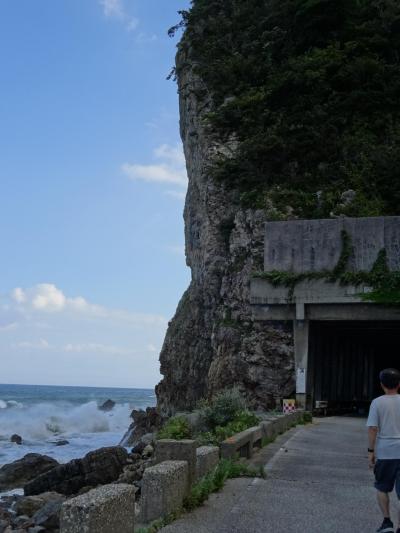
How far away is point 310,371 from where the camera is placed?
2717 cm

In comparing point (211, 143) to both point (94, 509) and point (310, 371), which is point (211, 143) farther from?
point (94, 509)

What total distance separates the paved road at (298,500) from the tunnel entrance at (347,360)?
557 inches

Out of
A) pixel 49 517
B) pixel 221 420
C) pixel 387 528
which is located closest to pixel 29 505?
pixel 49 517

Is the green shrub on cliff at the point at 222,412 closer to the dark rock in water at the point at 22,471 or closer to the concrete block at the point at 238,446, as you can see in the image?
the concrete block at the point at 238,446

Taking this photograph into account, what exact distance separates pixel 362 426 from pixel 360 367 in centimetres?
1330

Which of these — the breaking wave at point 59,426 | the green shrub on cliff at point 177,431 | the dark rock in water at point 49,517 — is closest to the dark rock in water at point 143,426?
the breaking wave at point 59,426

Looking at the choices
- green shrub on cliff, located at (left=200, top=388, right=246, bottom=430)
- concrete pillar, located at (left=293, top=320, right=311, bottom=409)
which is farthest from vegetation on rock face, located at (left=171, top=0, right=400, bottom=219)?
green shrub on cliff, located at (left=200, top=388, right=246, bottom=430)

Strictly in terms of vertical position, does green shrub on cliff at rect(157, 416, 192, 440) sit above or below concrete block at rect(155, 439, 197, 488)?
below

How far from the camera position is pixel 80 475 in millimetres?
23062

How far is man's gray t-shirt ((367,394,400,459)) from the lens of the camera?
6.62 metres

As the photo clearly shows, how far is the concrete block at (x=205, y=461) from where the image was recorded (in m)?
8.99

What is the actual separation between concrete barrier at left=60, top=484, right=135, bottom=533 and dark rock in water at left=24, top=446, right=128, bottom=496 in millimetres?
17146

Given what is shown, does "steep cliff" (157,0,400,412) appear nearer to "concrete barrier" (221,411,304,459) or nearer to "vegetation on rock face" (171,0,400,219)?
"vegetation on rock face" (171,0,400,219)

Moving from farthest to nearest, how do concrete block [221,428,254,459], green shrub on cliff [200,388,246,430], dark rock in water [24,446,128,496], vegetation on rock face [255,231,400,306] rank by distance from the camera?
vegetation on rock face [255,231,400,306] < dark rock in water [24,446,128,496] < green shrub on cliff [200,388,246,430] < concrete block [221,428,254,459]
